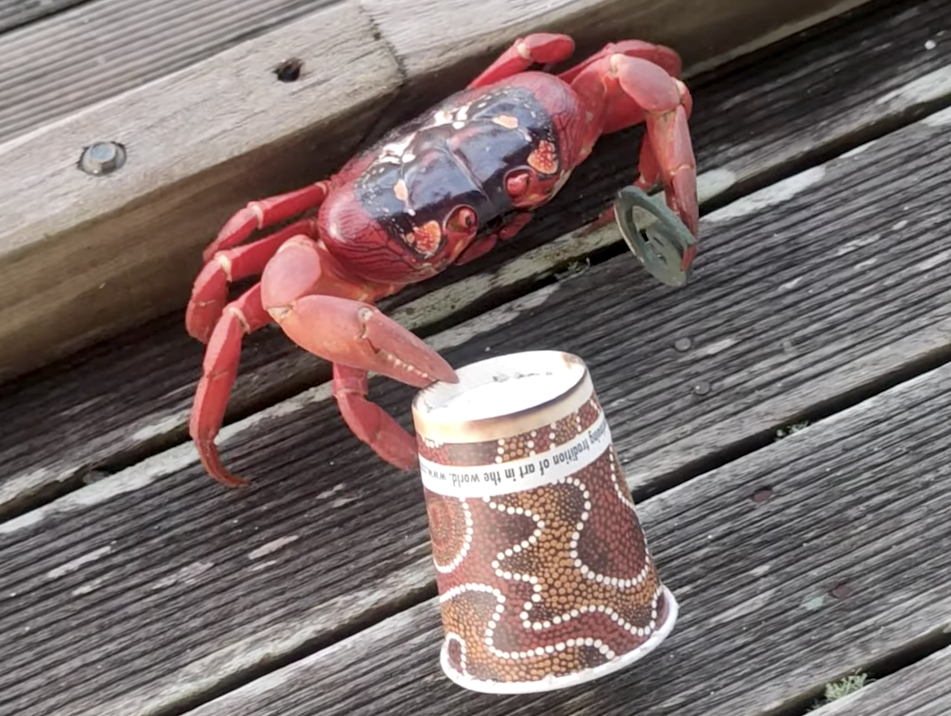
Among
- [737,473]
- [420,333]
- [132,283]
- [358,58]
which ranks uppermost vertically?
[358,58]

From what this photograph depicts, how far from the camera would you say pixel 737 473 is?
2.55 feet

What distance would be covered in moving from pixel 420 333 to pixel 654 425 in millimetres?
201

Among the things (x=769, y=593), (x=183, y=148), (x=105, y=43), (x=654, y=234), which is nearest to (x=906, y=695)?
(x=769, y=593)

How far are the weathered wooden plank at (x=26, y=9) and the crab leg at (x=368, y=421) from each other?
37 cm

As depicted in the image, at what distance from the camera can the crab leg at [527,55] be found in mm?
730

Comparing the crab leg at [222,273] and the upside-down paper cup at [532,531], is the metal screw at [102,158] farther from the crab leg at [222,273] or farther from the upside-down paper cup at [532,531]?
the upside-down paper cup at [532,531]

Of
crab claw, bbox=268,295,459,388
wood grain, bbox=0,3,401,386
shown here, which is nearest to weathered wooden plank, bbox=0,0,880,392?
wood grain, bbox=0,3,401,386

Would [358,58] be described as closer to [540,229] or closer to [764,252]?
[540,229]

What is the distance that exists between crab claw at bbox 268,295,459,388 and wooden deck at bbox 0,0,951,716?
12 centimetres

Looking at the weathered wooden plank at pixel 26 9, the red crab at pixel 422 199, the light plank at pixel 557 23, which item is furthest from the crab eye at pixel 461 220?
the weathered wooden plank at pixel 26 9

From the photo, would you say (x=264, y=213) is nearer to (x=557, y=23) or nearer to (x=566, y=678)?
(x=557, y=23)

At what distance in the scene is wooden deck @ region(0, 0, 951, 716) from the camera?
747mm

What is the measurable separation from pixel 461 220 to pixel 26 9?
397mm

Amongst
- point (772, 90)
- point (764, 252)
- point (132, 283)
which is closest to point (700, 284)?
point (764, 252)
